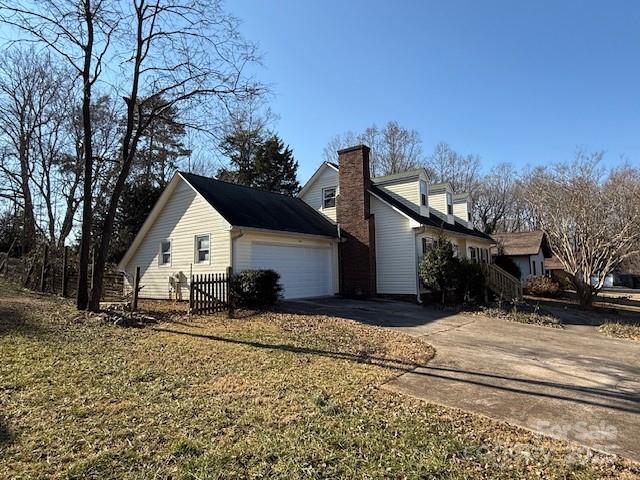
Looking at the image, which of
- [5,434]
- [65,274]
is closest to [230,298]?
[5,434]

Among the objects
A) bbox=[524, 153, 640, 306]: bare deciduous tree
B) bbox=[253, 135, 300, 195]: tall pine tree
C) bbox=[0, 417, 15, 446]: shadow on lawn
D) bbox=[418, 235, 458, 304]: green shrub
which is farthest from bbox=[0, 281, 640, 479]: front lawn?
bbox=[253, 135, 300, 195]: tall pine tree

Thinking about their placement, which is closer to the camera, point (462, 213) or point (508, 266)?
point (462, 213)

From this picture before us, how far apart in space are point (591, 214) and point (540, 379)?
13.5 metres

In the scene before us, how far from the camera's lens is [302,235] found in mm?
16484

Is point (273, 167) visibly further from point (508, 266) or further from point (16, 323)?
point (16, 323)

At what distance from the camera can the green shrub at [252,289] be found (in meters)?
12.8

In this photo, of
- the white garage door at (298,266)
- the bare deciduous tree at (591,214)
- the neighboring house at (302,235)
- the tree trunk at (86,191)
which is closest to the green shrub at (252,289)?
the neighboring house at (302,235)

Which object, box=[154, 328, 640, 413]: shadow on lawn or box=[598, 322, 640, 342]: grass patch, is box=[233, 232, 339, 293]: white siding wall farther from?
box=[598, 322, 640, 342]: grass patch

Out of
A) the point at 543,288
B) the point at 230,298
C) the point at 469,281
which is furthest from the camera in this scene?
the point at 543,288

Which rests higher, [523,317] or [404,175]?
[404,175]

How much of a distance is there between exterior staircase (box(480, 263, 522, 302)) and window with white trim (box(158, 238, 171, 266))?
1487cm

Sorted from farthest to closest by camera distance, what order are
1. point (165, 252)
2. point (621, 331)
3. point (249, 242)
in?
point (165, 252) < point (249, 242) < point (621, 331)

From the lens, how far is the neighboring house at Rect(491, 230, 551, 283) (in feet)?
110

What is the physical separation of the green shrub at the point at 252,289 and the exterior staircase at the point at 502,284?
1142cm
